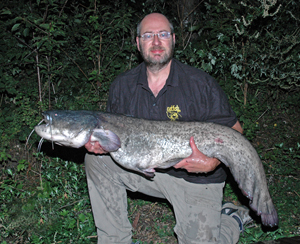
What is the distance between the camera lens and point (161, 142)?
2994mm

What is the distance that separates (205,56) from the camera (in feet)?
17.4

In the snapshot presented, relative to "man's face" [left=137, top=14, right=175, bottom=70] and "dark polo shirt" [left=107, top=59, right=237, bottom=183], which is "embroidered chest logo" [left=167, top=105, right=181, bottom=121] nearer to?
"dark polo shirt" [left=107, top=59, right=237, bottom=183]

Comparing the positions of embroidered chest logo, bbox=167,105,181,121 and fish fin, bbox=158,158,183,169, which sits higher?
embroidered chest logo, bbox=167,105,181,121

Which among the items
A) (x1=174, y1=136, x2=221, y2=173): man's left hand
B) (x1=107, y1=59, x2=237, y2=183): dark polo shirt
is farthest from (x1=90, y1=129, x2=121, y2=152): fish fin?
(x1=174, y1=136, x2=221, y2=173): man's left hand

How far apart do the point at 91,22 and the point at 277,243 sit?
4.71 metres

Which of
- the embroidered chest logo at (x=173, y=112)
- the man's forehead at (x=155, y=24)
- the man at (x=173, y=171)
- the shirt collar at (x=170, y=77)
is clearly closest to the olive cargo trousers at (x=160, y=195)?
the man at (x=173, y=171)

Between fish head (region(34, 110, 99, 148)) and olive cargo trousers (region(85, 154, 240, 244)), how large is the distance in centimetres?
48

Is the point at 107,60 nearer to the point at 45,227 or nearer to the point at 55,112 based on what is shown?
the point at 55,112

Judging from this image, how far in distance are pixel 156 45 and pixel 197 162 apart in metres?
1.58

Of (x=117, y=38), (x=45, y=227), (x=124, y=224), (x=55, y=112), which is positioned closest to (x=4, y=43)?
(x=117, y=38)

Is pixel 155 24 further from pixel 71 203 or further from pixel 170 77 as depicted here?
pixel 71 203

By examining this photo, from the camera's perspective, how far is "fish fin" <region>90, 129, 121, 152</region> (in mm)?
3012

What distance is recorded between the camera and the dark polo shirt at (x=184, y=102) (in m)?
3.21

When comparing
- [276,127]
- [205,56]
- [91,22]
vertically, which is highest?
[91,22]
